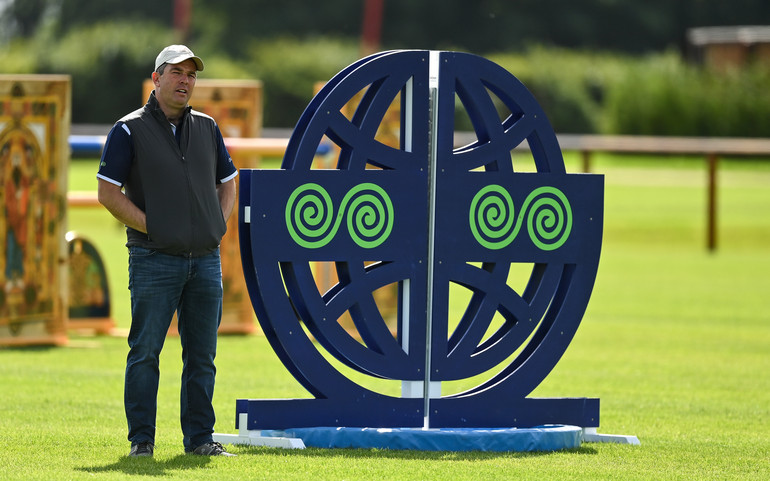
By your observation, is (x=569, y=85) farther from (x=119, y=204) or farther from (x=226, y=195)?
(x=119, y=204)

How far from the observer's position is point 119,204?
549 cm

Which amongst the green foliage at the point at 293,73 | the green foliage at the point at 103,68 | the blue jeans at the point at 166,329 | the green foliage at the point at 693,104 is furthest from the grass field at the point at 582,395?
the green foliage at the point at 103,68

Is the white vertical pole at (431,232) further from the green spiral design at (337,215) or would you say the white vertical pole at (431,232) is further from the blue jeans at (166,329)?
the blue jeans at (166,329)

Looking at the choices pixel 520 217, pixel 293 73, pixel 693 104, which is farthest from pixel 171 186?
pixel 293 73

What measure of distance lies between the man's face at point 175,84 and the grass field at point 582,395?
1.52 meters

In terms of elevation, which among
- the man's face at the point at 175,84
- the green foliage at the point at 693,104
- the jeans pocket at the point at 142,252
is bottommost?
the jeans pocket at the point at 142,252

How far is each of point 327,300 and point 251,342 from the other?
415 cm

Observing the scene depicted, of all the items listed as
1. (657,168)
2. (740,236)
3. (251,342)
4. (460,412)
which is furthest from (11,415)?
(657,168)

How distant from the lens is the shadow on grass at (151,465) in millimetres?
5285

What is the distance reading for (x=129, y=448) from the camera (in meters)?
5.89

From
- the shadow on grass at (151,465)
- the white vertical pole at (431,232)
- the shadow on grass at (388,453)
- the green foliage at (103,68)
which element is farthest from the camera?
the green foliage at (103,68)

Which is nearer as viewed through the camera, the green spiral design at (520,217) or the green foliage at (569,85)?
the green spiral design at (520,217)

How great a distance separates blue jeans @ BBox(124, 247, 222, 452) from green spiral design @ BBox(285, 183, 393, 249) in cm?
41

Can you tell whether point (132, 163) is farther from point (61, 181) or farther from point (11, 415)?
point (61, 181)
